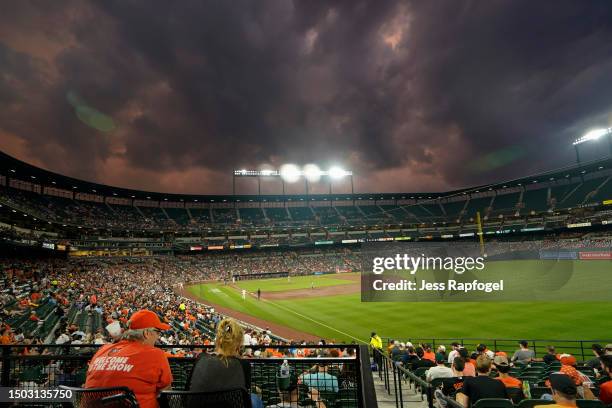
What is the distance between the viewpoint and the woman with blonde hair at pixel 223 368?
2.94m

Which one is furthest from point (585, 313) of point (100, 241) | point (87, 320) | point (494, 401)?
point (100, 241)

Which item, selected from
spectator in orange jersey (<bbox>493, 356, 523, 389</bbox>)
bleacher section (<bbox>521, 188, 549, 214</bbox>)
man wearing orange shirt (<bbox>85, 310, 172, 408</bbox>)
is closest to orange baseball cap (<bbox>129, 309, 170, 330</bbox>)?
man wearing orange shirt (<bbox>85, 310, 172, 408</bbox>)

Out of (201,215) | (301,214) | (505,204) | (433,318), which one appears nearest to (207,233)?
(201,215)

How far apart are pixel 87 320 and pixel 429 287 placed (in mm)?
22130

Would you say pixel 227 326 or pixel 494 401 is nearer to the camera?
pixel 227 326

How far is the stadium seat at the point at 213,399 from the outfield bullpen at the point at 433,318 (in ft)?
70.1

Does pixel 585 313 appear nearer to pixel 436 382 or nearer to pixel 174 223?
pixel 436 382

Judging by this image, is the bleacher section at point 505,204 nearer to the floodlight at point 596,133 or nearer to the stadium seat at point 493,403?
the floodlight at point 596,133

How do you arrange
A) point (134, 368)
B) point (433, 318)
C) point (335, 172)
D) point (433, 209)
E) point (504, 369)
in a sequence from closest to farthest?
point (134, 368) < point (504, 369) < point (433, 318) < point (335, 172) < point (433, 209)

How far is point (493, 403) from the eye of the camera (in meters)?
4.94

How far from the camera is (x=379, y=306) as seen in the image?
3281cm

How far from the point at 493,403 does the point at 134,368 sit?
4882 millimetres

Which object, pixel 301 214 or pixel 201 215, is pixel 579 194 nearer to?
pixel 301 214

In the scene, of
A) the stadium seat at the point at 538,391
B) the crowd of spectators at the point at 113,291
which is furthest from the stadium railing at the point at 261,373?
the stadium seat at the point at 538,391
